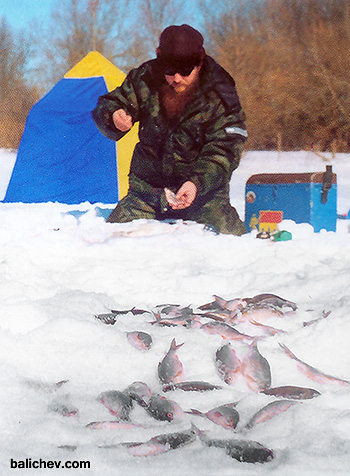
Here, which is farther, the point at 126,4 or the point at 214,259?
the point at 126,4

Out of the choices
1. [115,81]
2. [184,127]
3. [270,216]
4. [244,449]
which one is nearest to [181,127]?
[184,127]

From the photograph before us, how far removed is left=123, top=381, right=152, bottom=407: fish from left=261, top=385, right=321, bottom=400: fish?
250 millimetres

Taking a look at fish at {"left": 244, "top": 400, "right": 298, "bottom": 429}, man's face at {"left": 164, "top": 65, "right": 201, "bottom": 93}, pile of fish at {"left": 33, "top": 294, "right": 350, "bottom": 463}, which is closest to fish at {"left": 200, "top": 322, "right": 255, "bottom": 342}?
pile of fish at {"left": 33, "top": 294, "right": 350, "bottom": 463}

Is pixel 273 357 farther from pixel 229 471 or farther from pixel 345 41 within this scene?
pixel 345 41

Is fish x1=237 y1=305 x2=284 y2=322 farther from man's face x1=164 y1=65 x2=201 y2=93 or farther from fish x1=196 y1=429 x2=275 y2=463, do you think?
man's face x1=164 y1=65 x2=201 y2=93

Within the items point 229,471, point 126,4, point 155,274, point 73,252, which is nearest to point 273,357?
point 229,471

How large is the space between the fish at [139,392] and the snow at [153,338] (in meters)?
0.04

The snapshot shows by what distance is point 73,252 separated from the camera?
242 centimetres

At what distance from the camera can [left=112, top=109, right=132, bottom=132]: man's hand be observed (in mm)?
2998

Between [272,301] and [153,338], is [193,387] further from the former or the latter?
[272,301]

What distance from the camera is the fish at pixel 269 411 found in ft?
4.09

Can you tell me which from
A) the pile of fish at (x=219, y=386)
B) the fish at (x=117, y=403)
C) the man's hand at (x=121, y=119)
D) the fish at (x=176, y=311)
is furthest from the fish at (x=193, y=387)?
the man's hand at (x=121, y=119)

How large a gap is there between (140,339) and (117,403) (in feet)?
1.00

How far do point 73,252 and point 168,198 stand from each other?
2.07ft
